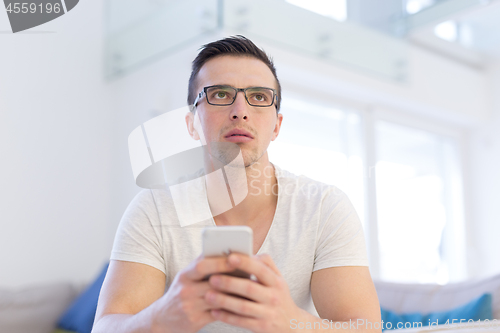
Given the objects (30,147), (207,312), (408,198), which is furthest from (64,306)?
(408,198)

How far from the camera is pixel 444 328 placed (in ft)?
2.97

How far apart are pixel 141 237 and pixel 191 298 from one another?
1.28 ft

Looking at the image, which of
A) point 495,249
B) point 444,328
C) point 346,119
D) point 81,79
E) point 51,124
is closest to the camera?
point 444,328

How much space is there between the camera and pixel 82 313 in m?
2.11

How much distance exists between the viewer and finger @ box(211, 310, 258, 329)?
681mm

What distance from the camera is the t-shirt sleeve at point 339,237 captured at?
1001 millimetres

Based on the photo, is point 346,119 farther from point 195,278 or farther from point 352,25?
point 195,278

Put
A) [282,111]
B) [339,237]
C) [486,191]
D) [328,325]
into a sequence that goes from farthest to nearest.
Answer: [486,191]
[282,111]
[339,237]
[328,325]

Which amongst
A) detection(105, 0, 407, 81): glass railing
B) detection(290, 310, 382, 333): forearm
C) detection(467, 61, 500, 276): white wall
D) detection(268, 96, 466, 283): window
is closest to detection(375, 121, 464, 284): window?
detection(268, 96, 466, 283): window

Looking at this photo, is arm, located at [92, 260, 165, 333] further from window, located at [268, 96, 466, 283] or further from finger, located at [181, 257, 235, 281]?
window, located at [268, 96, 466, 283]

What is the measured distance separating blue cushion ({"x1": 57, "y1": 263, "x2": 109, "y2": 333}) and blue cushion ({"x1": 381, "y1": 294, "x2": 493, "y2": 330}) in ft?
4.37

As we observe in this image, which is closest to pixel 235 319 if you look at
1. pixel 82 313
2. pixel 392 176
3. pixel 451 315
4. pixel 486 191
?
pixel 451 315

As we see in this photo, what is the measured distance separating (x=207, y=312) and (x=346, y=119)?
8.76 feet

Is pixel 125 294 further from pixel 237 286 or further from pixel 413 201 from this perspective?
pixel 413 201
